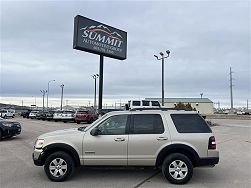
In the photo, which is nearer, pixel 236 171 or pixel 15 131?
pixel 236 171

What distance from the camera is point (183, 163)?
697 centimetres

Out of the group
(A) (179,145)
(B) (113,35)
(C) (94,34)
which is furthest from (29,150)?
(B) (113,35)

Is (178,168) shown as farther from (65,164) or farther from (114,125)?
(65,164)

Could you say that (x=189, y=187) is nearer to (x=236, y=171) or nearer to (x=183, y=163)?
(x=183, y=163)

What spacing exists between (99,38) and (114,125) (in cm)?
2839

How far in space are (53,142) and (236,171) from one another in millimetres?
4963

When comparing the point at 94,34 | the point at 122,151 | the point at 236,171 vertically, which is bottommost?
the point at 236,171

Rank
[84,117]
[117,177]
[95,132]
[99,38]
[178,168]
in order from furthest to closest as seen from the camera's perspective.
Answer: [99,38] → [84,117] → [117,177] → [95,132] → [178,168]

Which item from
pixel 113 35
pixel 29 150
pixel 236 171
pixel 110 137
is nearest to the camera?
pixel 110 137

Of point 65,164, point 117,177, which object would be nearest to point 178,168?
point 117,177

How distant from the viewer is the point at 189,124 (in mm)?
7273

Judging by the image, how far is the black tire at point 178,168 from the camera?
22.7 feet

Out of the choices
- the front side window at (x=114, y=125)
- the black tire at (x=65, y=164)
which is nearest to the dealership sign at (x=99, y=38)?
the front side window at (x=114, y=125)

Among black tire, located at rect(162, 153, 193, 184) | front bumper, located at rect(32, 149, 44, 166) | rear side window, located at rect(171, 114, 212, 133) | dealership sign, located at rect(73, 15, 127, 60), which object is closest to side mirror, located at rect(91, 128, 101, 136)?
front bumper, located at rect(32, 149, 44, 166)
